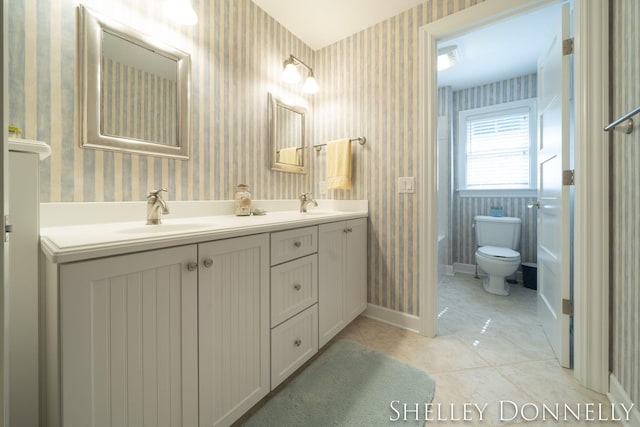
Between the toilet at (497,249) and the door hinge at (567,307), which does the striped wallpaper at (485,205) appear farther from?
the door hinge at (567,307)

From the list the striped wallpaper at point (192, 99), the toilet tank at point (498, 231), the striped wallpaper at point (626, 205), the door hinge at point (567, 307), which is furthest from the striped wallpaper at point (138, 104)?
the toilet tank at point (498, 231)

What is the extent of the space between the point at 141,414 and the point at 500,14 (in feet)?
8.09

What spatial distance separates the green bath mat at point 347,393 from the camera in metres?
1.02

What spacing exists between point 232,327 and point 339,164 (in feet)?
4.71

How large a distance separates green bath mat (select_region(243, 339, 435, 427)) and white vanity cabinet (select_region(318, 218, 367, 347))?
0.58ft

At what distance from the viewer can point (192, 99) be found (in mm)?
1371

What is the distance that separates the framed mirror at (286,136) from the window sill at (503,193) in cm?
226

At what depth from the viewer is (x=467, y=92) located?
10.3 ft

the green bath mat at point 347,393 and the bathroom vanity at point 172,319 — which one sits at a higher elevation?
the bathroom vanity at point 172,319

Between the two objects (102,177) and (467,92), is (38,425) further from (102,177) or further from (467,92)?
(467,92)

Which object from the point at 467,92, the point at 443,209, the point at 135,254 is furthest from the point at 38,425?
the point at 467,92

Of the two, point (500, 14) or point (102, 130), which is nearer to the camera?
point (102, 130)

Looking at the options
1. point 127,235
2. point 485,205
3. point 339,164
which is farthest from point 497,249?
point 127,235

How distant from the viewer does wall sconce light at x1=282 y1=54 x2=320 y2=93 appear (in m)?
1.82
